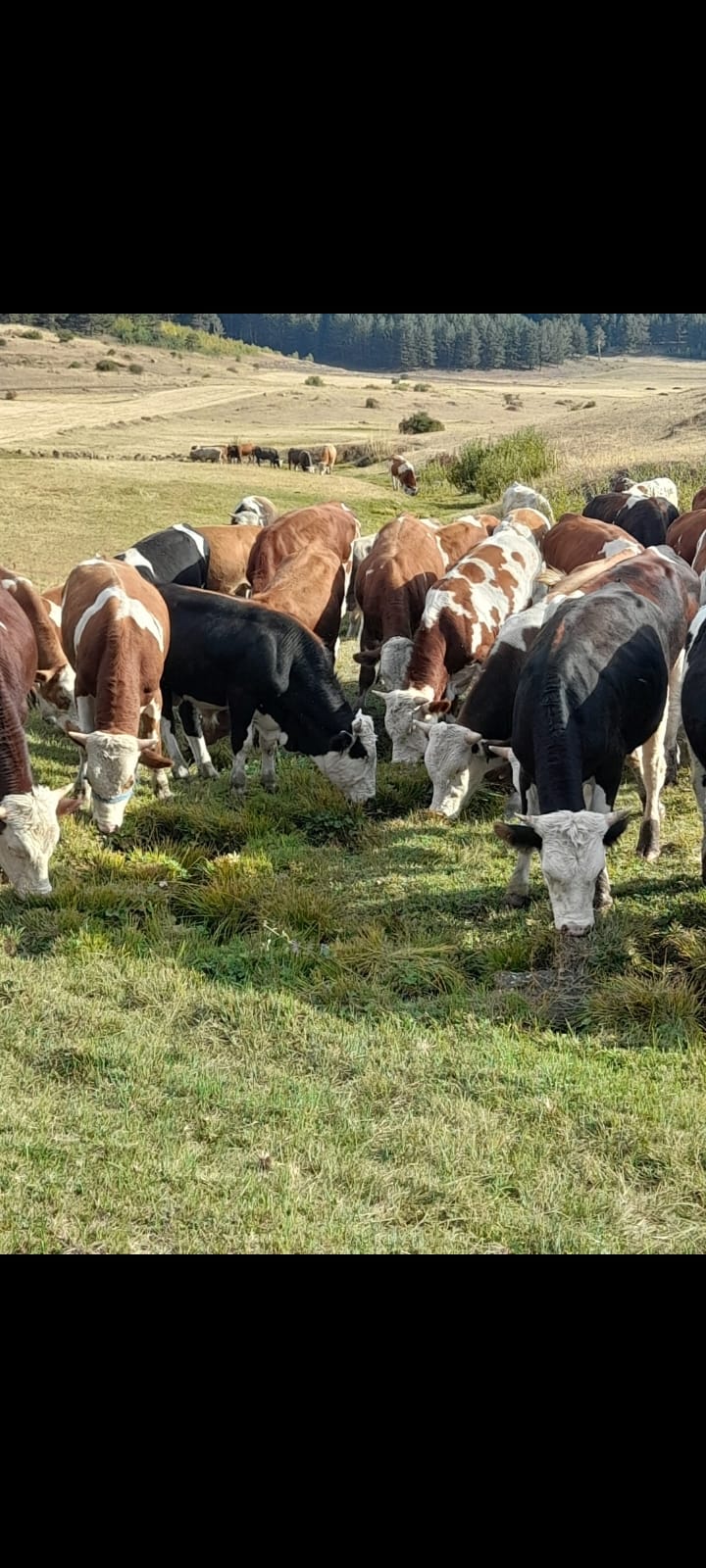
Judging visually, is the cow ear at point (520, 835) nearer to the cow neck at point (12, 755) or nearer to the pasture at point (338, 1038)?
the pasture at point (338, 1038)

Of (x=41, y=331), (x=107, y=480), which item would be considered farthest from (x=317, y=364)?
(x=107, y=480)

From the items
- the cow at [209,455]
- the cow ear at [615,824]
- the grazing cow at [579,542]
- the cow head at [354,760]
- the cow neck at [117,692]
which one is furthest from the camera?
the cow at [209,455]

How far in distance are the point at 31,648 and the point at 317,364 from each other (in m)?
123

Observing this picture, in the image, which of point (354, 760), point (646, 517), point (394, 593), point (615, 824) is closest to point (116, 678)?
point (354, 760)

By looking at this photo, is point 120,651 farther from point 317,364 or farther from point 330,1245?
point 317,364

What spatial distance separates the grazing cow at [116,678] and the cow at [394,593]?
3023 mm

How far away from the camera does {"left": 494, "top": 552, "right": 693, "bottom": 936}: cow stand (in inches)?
280

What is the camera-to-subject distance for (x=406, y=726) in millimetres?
11078

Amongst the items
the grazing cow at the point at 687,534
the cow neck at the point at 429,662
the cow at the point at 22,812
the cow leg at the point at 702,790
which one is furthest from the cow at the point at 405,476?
the cow at the point at 22,812

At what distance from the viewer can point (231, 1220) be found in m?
4.82

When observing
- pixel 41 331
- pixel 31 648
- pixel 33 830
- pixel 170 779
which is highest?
pixel 41 331

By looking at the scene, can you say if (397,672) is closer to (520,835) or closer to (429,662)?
(429,662)

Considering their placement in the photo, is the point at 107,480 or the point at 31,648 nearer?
the point at 31,648

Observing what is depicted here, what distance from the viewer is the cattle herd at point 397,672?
778 centimetres
